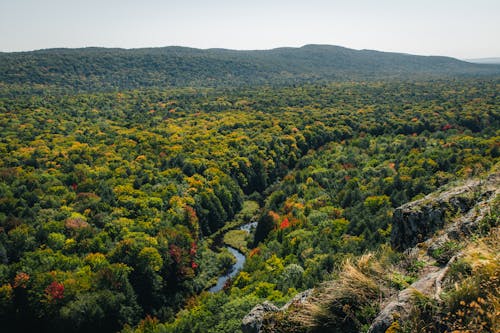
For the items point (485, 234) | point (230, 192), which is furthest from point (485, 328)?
point (230, 192)

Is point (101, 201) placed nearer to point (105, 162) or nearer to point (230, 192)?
point (105, 162)

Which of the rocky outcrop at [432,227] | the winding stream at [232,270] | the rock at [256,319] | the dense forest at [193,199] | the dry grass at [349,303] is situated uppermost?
the rocky outcrop at [432,227]

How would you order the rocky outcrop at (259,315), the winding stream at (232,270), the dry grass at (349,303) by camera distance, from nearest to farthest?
the dry grass at (349,303) < the rocky outcrop at (259,315) < the winding stream at (232,270)

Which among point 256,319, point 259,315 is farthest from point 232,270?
point 256,319

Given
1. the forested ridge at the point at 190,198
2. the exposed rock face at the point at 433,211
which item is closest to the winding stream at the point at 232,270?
the forested ridge at the point at 190,198

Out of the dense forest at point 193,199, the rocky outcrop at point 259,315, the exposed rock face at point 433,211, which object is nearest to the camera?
the rocky outcrop at point 259,315

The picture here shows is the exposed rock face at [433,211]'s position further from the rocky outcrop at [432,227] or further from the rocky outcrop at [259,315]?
the rocky outcrop at [259,315]

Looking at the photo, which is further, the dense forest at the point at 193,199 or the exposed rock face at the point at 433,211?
the dense forest at the point at 193,199
